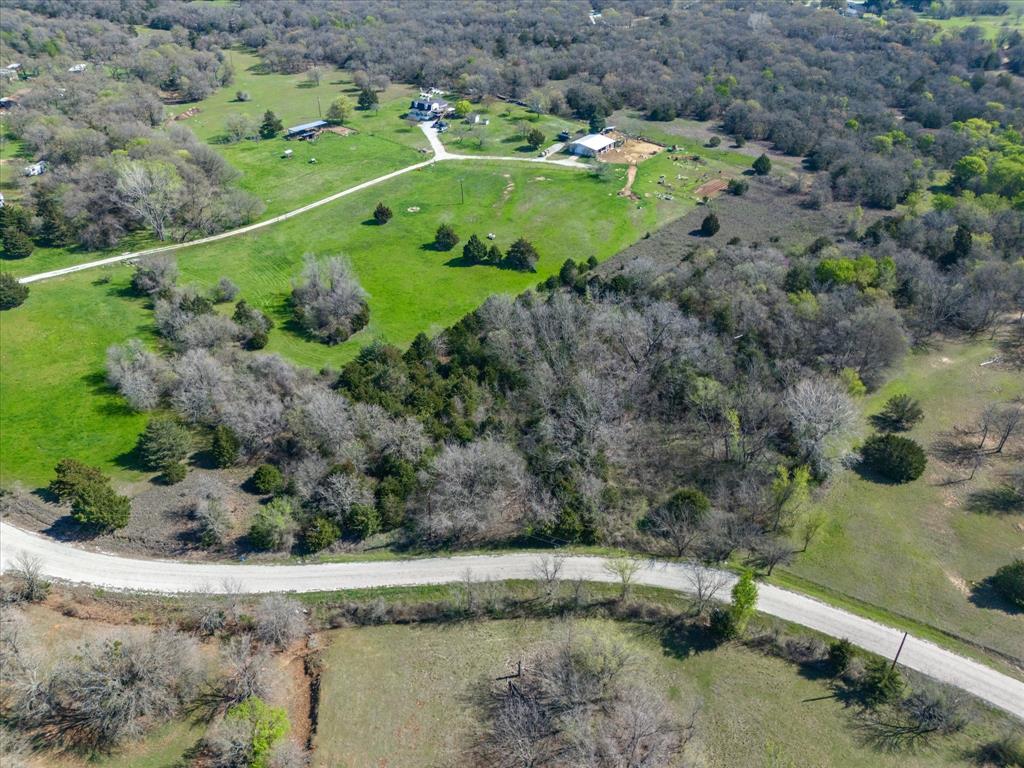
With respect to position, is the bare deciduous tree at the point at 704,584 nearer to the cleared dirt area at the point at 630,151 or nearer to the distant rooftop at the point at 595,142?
the cleared dirt area at the point at 630,151

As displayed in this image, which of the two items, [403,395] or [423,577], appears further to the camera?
[403,395]

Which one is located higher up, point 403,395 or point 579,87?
point 579,87

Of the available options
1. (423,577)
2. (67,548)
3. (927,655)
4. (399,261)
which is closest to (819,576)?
(927,655)

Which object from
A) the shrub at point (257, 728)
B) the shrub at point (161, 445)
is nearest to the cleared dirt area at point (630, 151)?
the shrub at point (161, 445)

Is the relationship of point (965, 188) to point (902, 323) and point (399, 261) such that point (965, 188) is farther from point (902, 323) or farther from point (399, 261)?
point (399, 261)

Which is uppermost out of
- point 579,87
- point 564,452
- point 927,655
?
point 579,87

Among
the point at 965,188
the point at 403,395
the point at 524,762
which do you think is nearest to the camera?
the point at 524,762

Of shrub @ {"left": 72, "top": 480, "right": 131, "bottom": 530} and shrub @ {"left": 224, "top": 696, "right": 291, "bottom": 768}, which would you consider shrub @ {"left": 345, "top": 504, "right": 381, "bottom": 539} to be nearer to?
shrub @ {"left": 224, "top": 696, "right": 291, "bottom": 768}
